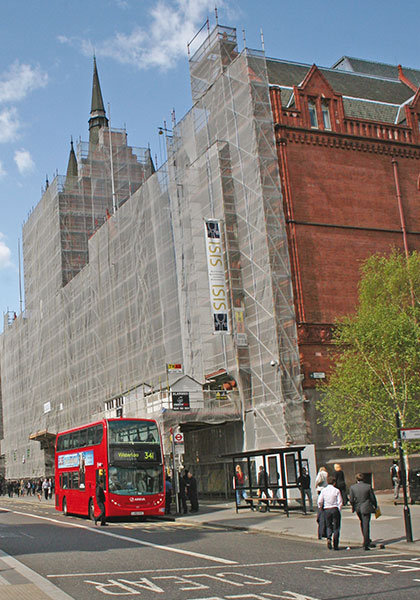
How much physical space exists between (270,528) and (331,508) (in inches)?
224

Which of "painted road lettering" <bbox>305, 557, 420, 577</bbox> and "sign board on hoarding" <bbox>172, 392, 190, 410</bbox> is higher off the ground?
"sign board on hoarding" <bbox>172, 392, 190, 410</bbox>

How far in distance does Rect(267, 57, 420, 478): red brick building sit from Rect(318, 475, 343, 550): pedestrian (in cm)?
1683

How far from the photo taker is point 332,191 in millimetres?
36906

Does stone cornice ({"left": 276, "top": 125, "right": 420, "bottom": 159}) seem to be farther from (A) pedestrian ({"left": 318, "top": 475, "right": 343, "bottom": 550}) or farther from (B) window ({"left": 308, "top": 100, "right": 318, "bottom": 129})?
(A) pedestrian ({"left": 318, "top": 475, "right": 343, "bottom": 550})

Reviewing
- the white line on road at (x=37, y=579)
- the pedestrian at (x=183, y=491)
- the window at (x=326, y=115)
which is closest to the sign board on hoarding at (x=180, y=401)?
the pedestrian at (x=183, y=491)

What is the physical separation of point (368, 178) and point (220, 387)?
13.4 metres

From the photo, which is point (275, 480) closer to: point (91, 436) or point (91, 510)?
A: point (91, 510)

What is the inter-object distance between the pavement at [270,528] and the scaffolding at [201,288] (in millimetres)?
5361

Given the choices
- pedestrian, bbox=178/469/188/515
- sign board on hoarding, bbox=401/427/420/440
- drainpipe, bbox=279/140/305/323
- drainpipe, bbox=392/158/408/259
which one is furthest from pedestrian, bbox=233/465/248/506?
drainpipe, bbox=392/158/408/259

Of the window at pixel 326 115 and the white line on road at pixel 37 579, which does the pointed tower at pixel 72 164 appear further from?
the white line on road at pixel 37 579

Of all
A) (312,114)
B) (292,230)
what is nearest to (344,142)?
(312,114)

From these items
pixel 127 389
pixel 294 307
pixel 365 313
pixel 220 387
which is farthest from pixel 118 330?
pixel 365 313

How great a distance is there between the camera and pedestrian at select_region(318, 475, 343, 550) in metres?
15.8

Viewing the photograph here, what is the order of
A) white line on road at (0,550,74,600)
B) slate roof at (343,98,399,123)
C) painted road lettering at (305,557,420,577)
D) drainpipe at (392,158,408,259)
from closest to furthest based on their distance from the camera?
1. white line on road at (0,550,74,600)
2. painted road lettering at (305,557,420,577)
3. drainpipe at (392,158,408,259)
4. slate roof at (343,98,399,123)
